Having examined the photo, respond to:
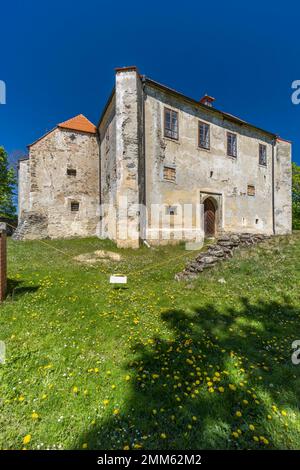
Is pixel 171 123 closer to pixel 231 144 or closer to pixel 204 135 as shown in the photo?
pixel 204 135

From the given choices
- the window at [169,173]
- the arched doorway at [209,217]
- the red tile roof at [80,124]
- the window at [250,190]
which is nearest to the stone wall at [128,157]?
the window at [169,173]

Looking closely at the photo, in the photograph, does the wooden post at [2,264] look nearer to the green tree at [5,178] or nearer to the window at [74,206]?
the window at [74,206]

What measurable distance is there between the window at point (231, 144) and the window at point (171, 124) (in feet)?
16.5

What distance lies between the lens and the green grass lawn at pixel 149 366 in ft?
7.38

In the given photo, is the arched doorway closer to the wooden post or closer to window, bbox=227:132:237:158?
window, bbox=227:132:237:158

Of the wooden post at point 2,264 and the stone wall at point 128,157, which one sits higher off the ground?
the stone wall at point 128,157

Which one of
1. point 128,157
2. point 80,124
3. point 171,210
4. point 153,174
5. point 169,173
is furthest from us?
point 80,124

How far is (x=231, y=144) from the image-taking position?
17.0 meters

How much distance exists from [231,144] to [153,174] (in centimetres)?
802

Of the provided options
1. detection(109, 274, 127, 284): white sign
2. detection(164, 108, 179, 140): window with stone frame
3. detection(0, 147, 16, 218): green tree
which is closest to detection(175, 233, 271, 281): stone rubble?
detection(109, 274, 127, 284): white sign

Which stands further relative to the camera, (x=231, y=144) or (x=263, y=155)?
(x=263, y=155)

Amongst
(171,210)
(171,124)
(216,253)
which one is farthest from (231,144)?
(216,253)
